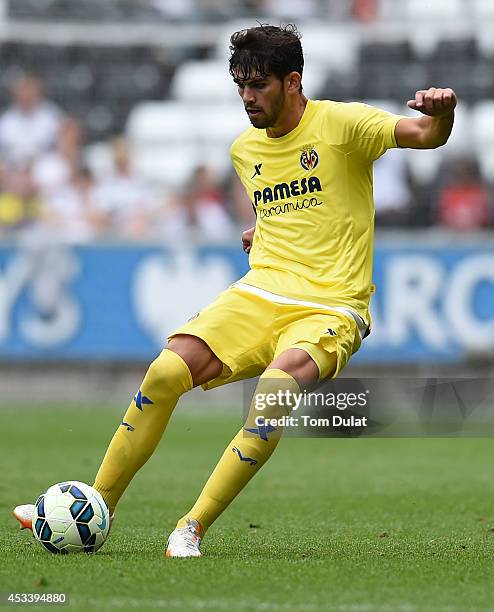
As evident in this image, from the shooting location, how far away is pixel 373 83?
17125mm

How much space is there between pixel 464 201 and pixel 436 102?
34.2 ft

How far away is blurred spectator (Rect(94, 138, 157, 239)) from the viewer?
16.0m

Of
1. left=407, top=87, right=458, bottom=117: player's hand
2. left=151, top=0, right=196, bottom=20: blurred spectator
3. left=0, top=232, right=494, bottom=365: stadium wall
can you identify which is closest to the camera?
left=407, top=87, right=458, bottom=117: player's hand

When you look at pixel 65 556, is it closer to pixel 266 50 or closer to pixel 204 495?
pixel 204 495

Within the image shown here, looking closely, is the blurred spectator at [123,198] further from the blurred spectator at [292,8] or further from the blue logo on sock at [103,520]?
the blue logo on sock at [103,520]

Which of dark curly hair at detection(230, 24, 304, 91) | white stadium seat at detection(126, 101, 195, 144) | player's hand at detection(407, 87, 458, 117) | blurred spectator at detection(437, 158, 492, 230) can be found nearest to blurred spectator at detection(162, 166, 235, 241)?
white stadium seat at detection(126, 101, 195, 144)

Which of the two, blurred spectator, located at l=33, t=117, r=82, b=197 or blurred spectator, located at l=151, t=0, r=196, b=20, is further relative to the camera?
blurred spectator, located at l=151, t=0, r=196, b=20

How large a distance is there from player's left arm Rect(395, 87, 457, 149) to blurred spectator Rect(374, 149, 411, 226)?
10.1 meters

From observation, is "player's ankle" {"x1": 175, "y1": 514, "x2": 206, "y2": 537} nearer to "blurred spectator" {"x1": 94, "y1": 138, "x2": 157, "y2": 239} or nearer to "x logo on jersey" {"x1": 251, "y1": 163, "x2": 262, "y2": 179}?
"x logo on jersey" {"x1": 251, "y1": 163, "x2": 262, "y2": 179}

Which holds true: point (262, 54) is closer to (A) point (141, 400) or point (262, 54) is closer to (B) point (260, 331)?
(B) point (260, 331)

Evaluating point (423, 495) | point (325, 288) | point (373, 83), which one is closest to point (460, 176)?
point (373, 83)

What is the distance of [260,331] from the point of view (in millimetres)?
5930

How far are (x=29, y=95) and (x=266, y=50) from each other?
1169 cm

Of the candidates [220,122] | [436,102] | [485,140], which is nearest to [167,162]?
[220,122]
